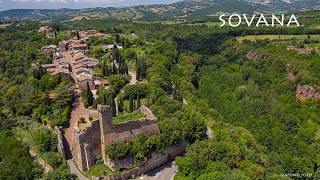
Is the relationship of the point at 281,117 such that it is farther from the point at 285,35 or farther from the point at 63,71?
the point at 285,35

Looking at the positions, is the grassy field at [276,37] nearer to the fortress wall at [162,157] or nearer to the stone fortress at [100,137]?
the fortress wall at [162,157]

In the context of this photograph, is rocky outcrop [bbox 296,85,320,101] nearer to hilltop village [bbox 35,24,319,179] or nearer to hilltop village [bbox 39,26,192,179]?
hilltop village [bbox 35,24,319,179]

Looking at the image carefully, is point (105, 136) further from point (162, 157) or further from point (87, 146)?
point (162, 157)

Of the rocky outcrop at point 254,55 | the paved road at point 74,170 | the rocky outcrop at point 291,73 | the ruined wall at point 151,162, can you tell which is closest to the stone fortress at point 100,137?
the ruined wall at point 151,162

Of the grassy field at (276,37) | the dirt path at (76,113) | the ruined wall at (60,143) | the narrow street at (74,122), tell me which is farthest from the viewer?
the grassy field at (276,37)

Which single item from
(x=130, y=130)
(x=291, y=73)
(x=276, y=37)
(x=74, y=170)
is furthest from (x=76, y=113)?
(x=276, y=37)

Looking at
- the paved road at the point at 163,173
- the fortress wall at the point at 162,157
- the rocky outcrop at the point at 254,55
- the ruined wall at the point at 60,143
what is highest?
the rocky outcrop at the point at 254,55

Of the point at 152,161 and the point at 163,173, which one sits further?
the point at 152,161

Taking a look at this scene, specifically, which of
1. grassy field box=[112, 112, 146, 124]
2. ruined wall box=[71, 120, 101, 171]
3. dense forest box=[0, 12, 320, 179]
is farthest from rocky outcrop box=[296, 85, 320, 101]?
ruined wall box=[71, 120, 101, 171]
